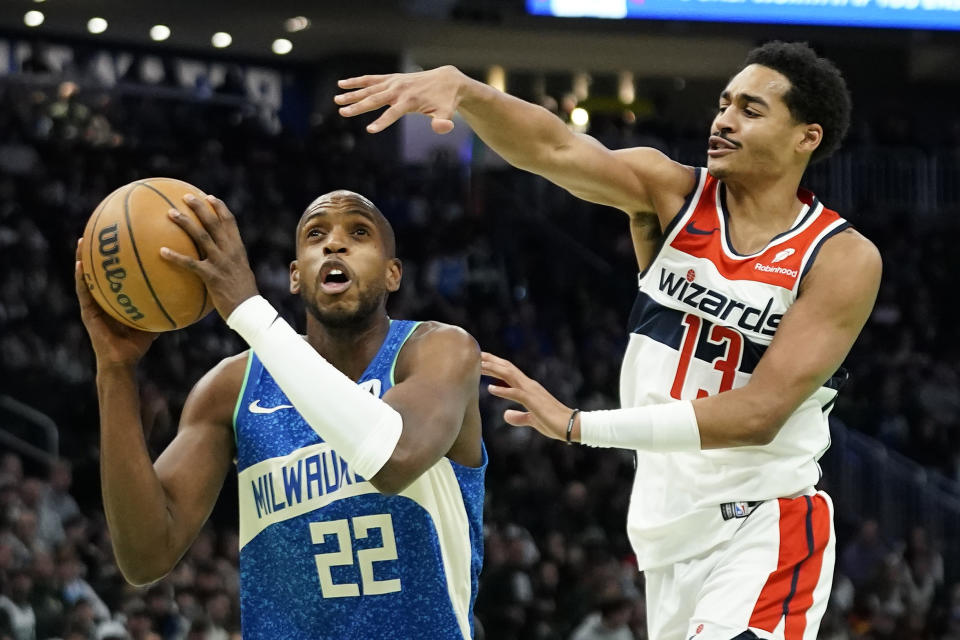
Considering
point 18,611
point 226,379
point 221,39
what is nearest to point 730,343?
point 226,379

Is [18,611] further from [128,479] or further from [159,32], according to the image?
[159,32]

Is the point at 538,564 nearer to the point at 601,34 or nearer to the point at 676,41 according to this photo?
the point at 601,34

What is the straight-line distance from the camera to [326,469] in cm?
369

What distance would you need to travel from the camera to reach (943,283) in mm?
17516

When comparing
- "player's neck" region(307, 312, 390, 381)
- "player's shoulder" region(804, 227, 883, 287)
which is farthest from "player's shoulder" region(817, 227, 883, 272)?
"player's neck" region(307, 312, 390, 381)

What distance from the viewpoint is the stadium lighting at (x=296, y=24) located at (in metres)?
18.4

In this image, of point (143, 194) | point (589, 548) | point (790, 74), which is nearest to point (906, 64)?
point (589, 548)

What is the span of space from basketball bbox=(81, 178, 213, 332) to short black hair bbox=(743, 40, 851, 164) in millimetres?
1887

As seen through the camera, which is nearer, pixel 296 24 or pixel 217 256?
pixel 217 256

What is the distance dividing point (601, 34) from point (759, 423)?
14449 millimetres

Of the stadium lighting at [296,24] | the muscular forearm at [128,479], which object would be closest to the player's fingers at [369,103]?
the muscular forearm at [128,479]

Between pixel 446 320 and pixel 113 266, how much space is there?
1122 centimetres

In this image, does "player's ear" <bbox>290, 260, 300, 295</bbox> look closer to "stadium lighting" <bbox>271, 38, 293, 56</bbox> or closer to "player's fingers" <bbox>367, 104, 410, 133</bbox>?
"player's fingers" <bbox>367, 104, 410, 133</bbox>

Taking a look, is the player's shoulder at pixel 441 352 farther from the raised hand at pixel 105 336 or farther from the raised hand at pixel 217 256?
the raised hand at pixel 105 336
